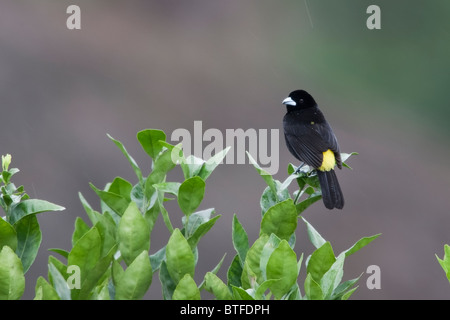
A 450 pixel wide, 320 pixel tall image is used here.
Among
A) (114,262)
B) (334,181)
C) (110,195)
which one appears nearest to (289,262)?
(114,262)

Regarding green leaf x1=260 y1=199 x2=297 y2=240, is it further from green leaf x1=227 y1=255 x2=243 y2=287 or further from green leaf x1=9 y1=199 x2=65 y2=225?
green leaf x1=9 y1=199 x2=65 y2=225

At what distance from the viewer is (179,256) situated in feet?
4.31

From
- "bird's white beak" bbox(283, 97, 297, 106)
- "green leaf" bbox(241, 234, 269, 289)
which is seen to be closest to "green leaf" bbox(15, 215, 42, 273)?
"green leaf" bbox(241, 234, 269, 289)

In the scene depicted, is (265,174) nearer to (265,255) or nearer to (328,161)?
(265,255)

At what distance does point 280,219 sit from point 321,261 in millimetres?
143

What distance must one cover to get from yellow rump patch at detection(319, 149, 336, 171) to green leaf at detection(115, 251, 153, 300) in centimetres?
158

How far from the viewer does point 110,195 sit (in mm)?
1493

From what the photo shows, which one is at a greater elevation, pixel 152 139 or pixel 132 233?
pixel 152 139

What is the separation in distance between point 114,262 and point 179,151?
28cm

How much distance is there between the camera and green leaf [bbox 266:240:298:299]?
1237 millimetres

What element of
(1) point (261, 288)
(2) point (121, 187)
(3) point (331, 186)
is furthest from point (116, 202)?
(3) point (331, 186)

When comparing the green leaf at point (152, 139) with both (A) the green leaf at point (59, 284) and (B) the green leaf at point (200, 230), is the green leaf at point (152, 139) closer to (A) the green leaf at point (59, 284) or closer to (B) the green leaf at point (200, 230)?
(B) the green leaf at point (200, 230)
